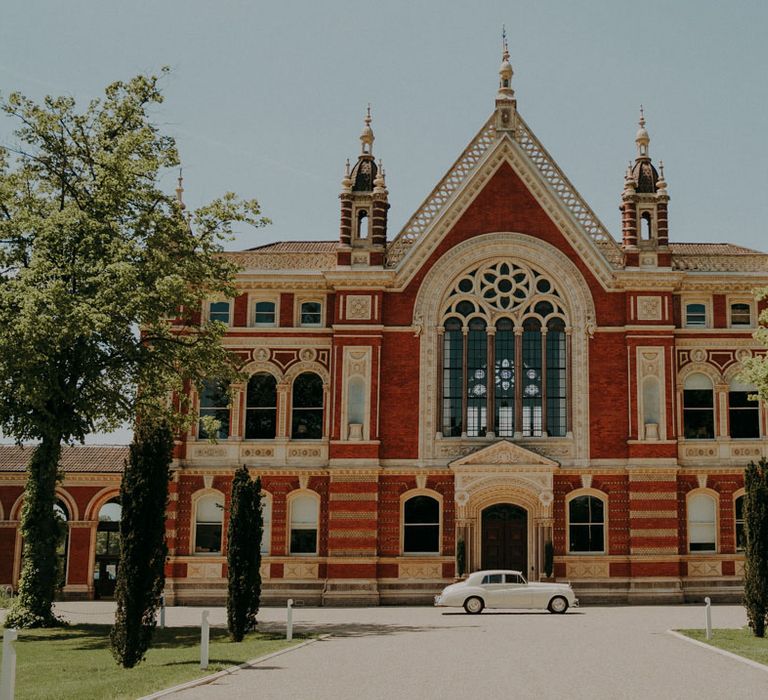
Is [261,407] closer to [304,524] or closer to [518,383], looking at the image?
[304,524]

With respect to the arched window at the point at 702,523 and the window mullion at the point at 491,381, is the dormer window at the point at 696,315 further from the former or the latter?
the window mullion at the point at 491,381

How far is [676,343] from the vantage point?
4212cm

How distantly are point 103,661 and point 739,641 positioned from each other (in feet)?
48.4

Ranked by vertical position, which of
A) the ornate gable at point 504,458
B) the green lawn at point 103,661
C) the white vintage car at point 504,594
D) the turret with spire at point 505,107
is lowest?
the green lawn at point 103,661

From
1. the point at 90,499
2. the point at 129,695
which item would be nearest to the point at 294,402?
the point at 90,499

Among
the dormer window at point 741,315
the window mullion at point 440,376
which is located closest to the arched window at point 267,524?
the window mullion at point 440,376

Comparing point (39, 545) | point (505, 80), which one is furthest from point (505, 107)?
point (39, 545)

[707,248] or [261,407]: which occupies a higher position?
[707,248]

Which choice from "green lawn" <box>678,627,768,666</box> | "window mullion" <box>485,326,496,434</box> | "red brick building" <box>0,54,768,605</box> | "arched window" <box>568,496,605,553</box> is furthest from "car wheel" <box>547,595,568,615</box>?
"window mullion" <box>485,326,496,434</box>

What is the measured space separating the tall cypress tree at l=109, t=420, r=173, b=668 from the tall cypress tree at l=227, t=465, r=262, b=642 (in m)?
4.34

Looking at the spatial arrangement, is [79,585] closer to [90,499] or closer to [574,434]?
[90,499]

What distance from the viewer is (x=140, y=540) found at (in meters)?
21.4

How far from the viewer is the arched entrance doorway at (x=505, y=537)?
134 feet

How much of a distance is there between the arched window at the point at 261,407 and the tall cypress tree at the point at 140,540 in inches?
778
